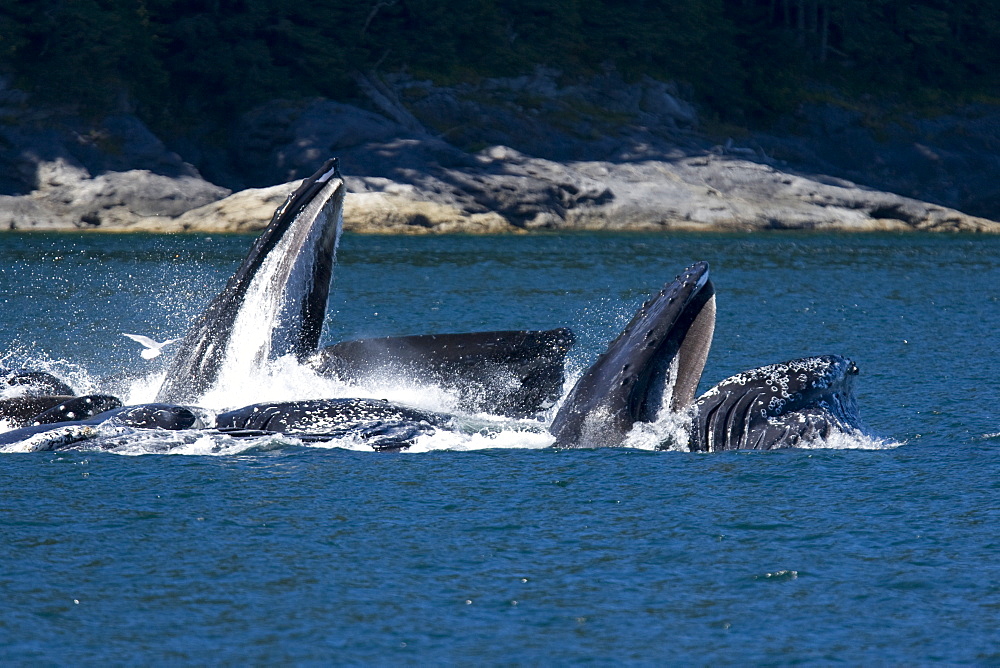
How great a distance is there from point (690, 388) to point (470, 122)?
44656 millimetres

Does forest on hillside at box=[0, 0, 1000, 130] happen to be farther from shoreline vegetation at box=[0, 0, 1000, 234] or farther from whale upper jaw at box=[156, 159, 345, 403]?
whale upper jaw at box=[156, 159, 345, 403]

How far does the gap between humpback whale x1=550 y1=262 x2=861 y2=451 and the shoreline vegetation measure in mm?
33803

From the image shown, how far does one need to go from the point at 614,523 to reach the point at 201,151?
45.7 metres

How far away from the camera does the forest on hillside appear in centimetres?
5178

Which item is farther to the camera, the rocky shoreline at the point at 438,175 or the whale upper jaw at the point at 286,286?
the rocky shoreline at the point at 438,175

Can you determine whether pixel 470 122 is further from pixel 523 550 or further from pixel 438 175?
pixel 523 550

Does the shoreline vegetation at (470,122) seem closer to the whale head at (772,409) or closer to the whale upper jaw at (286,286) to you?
the whale upper jaw at (286,286)

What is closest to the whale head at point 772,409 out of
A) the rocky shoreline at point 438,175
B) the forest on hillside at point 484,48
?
the rocky shoreline at point 438,175

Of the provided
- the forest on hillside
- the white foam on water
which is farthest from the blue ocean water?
the forest on hillside

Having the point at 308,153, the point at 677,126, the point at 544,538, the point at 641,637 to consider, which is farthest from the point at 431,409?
the point at 677,126

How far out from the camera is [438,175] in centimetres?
4934

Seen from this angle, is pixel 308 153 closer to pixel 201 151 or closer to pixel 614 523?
pixel 201 151

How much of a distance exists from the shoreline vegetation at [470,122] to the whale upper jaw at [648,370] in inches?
1328

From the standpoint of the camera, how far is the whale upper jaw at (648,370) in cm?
1105
